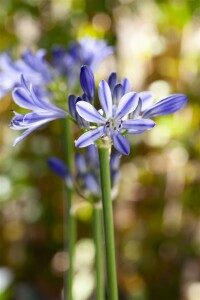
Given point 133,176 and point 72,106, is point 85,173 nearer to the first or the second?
point 72,106

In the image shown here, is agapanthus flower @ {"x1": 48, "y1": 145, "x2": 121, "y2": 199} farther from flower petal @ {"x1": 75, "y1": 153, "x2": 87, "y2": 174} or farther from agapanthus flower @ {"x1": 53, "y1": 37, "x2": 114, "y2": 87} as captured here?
→ agapanthus flower @ {"x1": 53, "y1": 37, "x2": 114, "y2": 87}

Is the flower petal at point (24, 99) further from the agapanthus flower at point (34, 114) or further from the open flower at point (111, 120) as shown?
the open flower at point (111, 120)

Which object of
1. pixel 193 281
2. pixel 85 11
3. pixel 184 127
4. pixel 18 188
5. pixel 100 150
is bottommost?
pixel 193 281

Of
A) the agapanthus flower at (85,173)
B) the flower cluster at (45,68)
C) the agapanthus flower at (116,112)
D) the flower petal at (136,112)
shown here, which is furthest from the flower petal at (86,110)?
the flower cluster at (45,68)

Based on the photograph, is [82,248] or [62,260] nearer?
[82,248]

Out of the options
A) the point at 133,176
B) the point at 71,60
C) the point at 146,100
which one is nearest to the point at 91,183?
the point at 146,100

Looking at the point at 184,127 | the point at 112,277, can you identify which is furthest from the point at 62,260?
the point at 112,277

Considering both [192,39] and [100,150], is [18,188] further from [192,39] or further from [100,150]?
[100,150]
